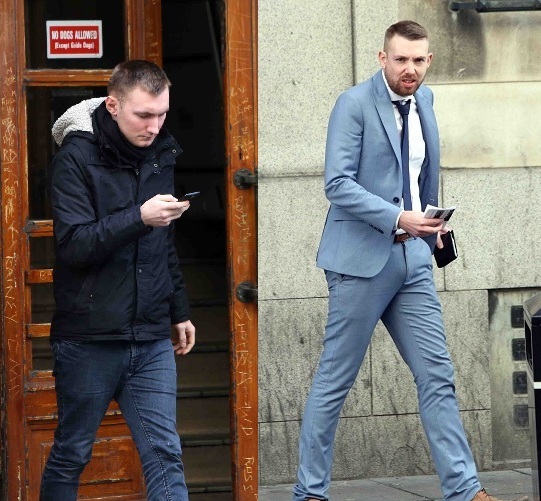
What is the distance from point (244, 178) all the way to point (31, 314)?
4.09 ft

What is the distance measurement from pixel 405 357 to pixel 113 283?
1.47 m

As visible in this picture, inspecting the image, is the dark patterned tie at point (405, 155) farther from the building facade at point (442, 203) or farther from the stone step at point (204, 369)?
the stone step at point (204, 369)

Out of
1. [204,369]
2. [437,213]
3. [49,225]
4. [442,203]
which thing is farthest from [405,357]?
[204,369]

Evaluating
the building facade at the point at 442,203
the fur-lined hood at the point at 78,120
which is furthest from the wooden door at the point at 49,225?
the fur-lined hood at the point at 78,120

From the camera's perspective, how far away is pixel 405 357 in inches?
227

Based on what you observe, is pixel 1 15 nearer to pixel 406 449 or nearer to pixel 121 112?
pixel 121 112

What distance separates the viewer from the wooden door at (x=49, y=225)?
6520 mm

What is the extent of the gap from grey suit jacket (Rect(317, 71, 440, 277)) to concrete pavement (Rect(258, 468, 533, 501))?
1.45m

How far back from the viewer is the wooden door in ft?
21.4

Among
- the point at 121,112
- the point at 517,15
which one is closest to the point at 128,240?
the point at 121,112

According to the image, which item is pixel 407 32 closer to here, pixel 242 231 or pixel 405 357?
pixel 405 357

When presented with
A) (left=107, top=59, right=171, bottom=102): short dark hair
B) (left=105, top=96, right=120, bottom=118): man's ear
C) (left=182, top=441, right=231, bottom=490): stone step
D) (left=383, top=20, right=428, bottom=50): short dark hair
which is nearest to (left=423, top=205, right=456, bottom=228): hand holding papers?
(left=383, top=20, right=428, bottom=50): short dark hair

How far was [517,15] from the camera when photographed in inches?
277

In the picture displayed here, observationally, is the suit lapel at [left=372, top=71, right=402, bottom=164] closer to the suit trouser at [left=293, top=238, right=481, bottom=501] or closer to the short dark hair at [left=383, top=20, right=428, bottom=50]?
the short dark hair at [left=383, top=20, right=428, bottom=50]
